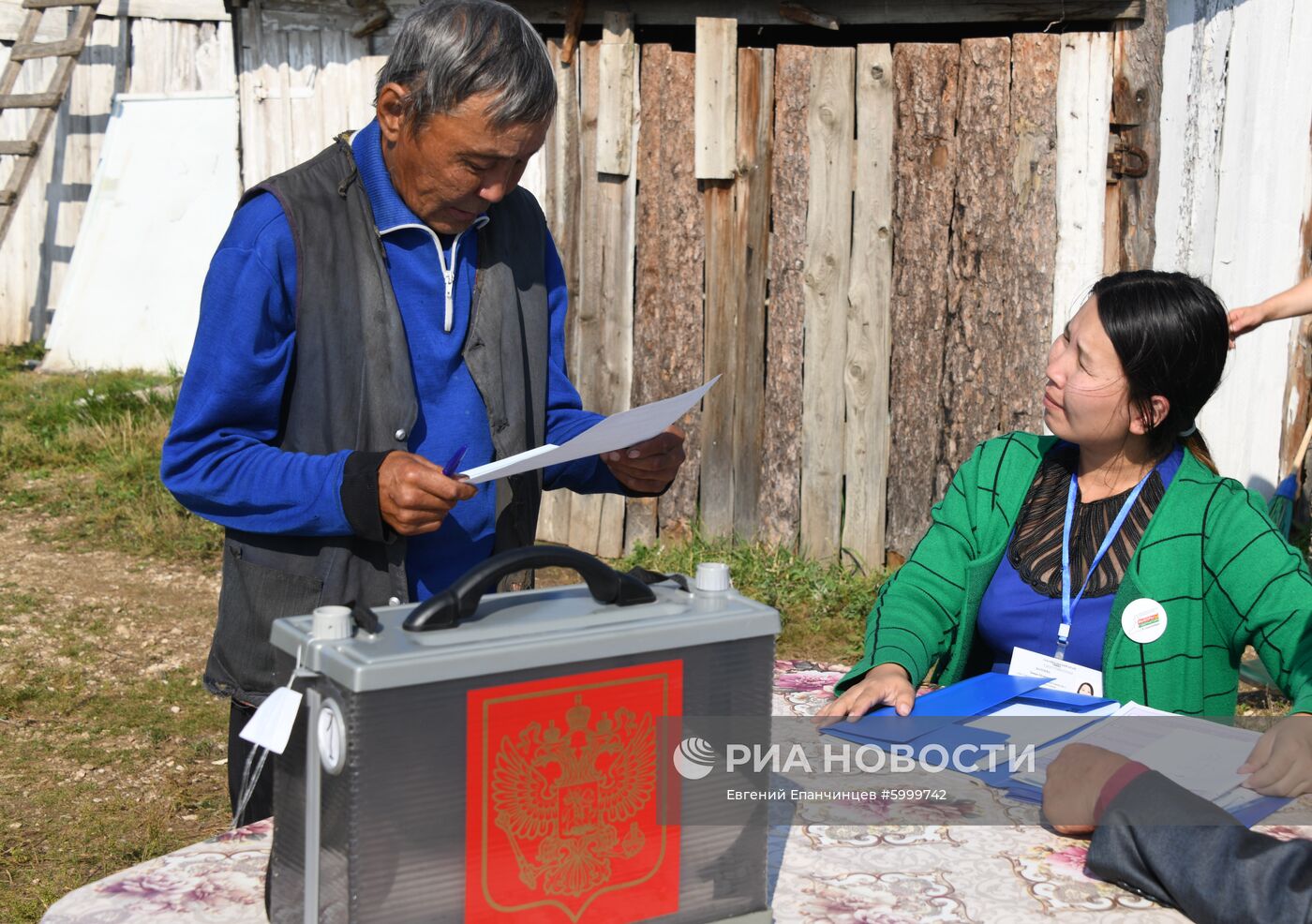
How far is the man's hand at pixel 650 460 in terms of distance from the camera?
2.28m

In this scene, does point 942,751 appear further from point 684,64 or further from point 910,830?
point 684,64

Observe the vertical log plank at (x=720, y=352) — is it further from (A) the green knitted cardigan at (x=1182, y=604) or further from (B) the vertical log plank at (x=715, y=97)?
(A) the green knitted cardigan at (x=1182, y=604)

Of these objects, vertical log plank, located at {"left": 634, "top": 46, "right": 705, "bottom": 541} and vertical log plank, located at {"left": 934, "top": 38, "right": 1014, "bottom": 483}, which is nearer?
vertical log plank, located at {"left": 934, "top": 38, "right": 1014, "bottom": 483}

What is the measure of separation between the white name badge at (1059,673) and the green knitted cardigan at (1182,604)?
3 centimetres

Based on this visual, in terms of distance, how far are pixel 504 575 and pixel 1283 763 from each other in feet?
3.84

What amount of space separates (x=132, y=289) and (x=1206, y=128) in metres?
6.78

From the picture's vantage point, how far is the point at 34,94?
895cm

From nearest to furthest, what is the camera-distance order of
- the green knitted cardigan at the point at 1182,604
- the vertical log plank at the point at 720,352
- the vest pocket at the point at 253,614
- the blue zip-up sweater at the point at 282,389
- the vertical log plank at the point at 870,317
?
the blue zip-up sweater at the point at 282,389
the vest pocket at the point at 253,614
the green knitted cardigan at the point at 1182,604
the vertical log plank at the point at 870,317
the vertical log plank at the point at 720,352

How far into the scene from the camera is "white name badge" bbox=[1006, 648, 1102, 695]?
2299 mm

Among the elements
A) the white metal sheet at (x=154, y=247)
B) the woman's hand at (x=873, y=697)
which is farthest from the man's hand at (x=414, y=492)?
the white metal sheet at (x=154, y=247)

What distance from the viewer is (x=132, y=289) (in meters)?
8.94

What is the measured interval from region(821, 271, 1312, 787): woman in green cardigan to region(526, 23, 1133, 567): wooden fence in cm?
281

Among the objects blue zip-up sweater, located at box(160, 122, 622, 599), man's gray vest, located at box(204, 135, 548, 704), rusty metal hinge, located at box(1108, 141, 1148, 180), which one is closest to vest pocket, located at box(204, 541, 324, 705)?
man's gray vest, located at box(204, 135, 548, 704)

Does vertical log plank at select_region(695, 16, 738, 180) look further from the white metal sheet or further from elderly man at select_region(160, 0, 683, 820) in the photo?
the white metal sheet
